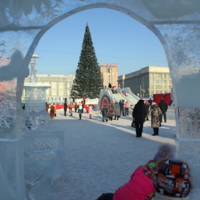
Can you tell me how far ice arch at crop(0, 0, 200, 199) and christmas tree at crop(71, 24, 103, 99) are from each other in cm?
3079

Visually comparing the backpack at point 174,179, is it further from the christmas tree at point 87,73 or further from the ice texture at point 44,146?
the christmas tree at point 87,73

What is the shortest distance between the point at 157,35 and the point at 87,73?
3115 cm

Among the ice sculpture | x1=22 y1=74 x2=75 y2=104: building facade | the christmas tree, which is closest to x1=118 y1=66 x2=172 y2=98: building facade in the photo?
x1=22 y1=74 x2=75 y2=104: building facade

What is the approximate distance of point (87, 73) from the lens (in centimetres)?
3375

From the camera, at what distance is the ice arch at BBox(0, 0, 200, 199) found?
2.76 m

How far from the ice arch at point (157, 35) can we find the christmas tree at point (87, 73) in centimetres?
3079

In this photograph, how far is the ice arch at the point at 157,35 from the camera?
9.05 ft

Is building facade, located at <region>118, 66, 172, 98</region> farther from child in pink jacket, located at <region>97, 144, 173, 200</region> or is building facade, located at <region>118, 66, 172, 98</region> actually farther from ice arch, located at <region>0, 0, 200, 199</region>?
child in pink jacket, located at <region>97, 144, 173, 200</region>

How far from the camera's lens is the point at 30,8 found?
284cm

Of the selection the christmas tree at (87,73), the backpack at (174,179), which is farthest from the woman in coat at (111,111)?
the christmas tree at (87,73)

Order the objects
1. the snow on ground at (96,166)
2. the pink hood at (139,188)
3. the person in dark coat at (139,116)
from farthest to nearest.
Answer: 1. the person in dark coat at (139,116)
2. the snow on ground at (96,166)
3. the pink hood at (139,188)

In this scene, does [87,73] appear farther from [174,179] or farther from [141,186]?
[174,179]

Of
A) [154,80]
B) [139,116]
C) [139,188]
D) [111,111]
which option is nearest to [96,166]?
[139,188]

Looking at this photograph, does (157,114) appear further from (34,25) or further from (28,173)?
(34,25)
